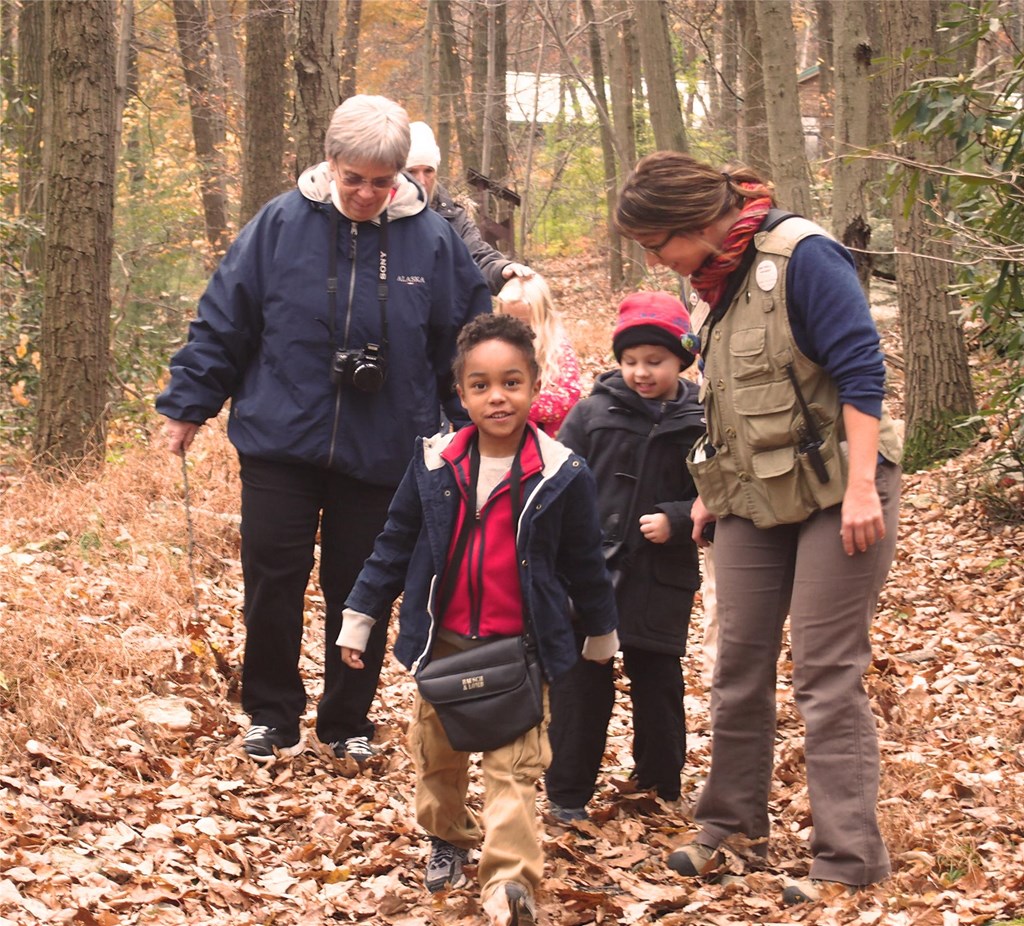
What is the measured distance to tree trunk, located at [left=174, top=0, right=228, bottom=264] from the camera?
21050 millimetres

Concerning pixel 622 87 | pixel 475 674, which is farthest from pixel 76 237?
pixel 622 87

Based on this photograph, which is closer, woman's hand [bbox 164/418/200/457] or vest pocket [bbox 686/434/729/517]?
vest pocket [bbox 686/434/729/517]

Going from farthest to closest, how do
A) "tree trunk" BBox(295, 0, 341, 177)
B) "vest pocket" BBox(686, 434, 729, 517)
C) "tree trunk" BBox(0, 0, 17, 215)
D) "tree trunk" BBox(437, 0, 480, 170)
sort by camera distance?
"tree trunk" BBox(437, 0, 480, 170) → "tree trunk" BBox(0, 0, 17, 215) → "tree trunk" BBox(295, 0, 341, 177) → "vest pocket" BBox(686, 434, 729, 517)

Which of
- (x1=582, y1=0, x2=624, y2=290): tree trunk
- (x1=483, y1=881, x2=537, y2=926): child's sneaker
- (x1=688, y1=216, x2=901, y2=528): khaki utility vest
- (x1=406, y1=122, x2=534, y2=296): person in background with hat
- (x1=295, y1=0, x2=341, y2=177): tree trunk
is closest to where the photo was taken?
(x1=483, y1=881, x2=537, y2=926): child's sneaker

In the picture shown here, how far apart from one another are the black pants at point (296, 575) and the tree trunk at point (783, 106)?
21.9 feet

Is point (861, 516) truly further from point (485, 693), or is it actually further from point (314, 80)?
point (314, 80)

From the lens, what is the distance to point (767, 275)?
3830mm

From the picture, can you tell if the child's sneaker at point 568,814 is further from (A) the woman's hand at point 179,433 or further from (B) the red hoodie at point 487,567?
(A) the woman's hand at point 179,433

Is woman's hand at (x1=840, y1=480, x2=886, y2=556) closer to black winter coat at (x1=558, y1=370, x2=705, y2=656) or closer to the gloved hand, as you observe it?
black winter coat at (x1=558, y1=370, x2=705, y2=656)

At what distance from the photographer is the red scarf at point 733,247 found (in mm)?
3875

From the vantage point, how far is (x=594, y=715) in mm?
4816

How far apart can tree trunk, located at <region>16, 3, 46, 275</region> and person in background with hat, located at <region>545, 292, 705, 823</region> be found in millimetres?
9518

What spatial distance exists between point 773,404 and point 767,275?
1.30 ft

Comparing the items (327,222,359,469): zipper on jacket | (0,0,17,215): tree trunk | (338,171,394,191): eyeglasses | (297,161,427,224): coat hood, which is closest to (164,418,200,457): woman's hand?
(327,222,359,469): zipper on jacket
